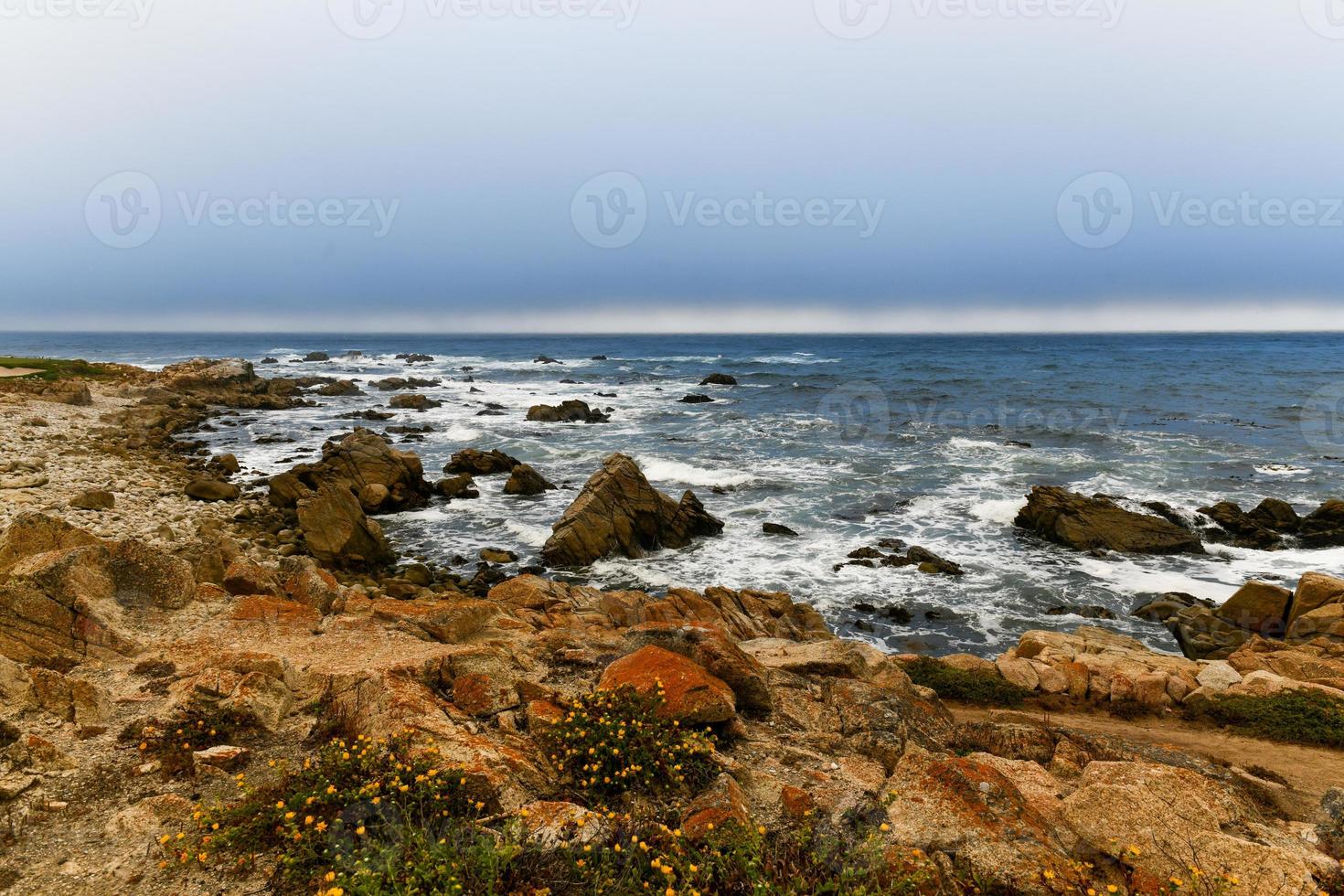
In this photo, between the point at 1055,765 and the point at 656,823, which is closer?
the point at 656,823

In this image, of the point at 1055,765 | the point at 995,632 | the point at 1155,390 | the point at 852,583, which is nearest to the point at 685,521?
the point at 852,583

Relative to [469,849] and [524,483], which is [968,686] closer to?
[469,849]

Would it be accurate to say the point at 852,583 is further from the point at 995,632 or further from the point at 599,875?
the point at 599,875

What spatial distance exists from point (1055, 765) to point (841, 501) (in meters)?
19.3

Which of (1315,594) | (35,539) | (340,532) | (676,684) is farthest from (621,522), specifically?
(1315,594)

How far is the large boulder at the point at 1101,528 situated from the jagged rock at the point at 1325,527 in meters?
4.06

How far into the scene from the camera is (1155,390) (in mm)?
59250

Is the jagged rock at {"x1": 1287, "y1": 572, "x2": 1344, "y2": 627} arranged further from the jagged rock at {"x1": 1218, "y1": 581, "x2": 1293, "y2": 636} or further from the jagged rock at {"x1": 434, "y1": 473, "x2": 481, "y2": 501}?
the jagged rock at {"x1": 434, "y1": 473, "x2": 481, "y2": 501}

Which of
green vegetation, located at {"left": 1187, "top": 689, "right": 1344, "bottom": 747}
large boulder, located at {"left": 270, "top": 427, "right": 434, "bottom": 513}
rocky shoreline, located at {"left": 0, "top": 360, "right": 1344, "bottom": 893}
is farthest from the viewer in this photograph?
large boulder, located at {"left": 270, "top": 427, "right": 434, "bottom": 513}

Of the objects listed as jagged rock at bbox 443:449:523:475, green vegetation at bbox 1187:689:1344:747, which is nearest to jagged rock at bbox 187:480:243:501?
jagged rock at bbox 443:449:523:475

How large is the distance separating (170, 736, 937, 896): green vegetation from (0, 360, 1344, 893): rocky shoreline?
0.07m

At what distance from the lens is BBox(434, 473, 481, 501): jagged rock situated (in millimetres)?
26156

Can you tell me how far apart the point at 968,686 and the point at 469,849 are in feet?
33.6

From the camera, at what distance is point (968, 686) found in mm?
11562
